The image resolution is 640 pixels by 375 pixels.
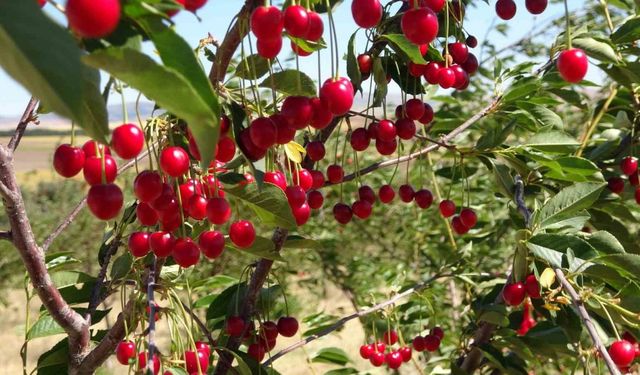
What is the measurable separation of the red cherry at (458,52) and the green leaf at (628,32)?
355 mm

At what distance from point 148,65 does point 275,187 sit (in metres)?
0.38

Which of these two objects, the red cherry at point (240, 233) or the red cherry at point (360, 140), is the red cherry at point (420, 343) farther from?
the red cherry at point (240, 233)

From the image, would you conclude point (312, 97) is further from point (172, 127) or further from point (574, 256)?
point (574, 256)

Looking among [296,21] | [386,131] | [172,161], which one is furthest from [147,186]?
[386,131]

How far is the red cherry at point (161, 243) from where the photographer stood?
871 millimetres

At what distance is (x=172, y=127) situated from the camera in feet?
A: 2.75

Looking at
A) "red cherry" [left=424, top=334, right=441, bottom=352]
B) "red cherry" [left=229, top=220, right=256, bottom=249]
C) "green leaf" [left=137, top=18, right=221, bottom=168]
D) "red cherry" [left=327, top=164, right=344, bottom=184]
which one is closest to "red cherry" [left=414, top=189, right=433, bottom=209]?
"red cherry" [left=327, top=164, right=344, bottom=184]

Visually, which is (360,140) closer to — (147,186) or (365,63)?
(365,63)

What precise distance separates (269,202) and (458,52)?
658mm

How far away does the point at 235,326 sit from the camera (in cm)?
127

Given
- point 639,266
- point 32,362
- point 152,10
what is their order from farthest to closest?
1. point 32,362
2. point 639,266
3. point 152,10

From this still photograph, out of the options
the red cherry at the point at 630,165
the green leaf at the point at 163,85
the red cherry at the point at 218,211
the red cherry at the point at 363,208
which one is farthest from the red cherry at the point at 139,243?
the red cherry at the point at 630,165

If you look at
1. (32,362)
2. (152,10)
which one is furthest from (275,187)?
(32,362)

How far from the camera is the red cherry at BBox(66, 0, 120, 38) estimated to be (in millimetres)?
411
